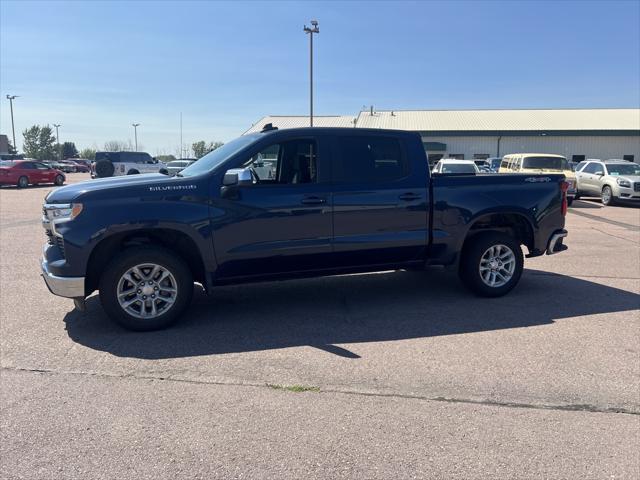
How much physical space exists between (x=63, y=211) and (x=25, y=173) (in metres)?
30.1

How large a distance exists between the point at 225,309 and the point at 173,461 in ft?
9.62

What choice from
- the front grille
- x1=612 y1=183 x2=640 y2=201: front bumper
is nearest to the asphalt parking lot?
the front grille

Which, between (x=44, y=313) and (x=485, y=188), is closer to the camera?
(x=44, y=313)

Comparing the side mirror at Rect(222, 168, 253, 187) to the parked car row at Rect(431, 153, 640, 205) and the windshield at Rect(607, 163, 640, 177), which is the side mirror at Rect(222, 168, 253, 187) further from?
the windshield at Rect(607, 163, 640, 177)

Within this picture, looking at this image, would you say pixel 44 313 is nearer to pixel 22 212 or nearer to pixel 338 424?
Result: pixel 338 424

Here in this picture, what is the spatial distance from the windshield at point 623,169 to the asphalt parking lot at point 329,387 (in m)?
16.2

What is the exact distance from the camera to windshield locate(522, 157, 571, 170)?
18.9 metres

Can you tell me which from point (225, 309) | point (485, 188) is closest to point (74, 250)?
point (225, 309)

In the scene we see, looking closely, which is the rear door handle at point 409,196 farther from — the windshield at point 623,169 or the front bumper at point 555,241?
the windshield at point 623,169

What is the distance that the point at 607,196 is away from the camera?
2011cm

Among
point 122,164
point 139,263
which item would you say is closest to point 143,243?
point 139,263

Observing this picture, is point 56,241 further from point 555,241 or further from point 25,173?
point 25,173

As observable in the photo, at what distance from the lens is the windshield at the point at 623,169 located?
20.1 m

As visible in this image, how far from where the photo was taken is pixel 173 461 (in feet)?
9.57
